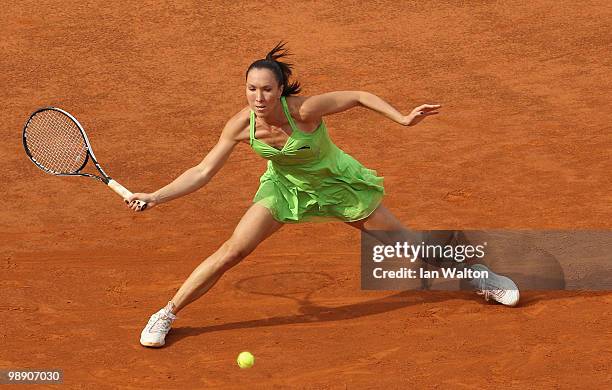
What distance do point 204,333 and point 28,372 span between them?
51.0 inches

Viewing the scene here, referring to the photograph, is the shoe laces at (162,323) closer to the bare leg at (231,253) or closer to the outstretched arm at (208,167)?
the bare leg at (231,253)

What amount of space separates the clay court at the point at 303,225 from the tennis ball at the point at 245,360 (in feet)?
0.18

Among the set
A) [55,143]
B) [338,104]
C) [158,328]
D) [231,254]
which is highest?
[338,104]

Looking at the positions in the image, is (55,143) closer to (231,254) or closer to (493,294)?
(231,254)

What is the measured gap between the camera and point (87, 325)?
9.08 metres

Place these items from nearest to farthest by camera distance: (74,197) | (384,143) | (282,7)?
1. (74,197)
2. (384,143)
3. (282,7)

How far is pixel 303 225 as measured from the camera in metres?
10.7

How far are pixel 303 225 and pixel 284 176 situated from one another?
1.91 m

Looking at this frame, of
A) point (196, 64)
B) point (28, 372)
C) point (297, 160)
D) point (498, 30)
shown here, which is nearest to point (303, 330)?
point (297, 160)

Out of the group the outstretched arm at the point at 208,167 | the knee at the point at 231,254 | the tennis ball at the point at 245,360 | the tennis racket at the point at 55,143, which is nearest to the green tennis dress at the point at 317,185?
the outstretched arm at the point at 208,167

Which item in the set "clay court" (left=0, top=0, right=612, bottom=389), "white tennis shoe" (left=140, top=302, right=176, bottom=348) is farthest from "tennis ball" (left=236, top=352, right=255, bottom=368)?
"white tennis shoe" (left=140, top=302, right=176, bottom=348)

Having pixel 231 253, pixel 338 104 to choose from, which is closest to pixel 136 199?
pixel 231 253

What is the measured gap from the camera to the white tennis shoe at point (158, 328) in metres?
8.66

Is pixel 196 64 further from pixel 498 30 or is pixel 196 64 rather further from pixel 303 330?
pixel 303 330
